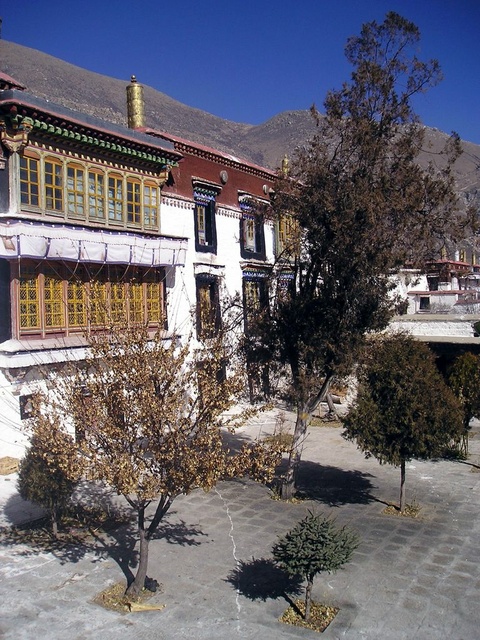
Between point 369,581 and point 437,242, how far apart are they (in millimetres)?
8730

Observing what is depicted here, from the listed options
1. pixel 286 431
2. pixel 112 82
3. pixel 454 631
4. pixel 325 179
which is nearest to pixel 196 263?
pixel 286 431

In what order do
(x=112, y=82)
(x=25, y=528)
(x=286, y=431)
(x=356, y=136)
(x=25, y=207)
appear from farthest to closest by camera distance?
(x=112, y=82), (x=286, y=431), (x=25, y=207), (x=356, y=136), (x=25, y=528)

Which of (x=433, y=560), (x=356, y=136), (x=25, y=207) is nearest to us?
(x=433, y=560)

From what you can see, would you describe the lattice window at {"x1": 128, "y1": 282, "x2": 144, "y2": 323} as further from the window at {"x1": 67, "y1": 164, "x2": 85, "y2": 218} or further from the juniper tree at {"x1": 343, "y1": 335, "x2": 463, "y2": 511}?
the juniper tree at {"x1": 343, "y1": 335, "x2": 463, "y2": 511}

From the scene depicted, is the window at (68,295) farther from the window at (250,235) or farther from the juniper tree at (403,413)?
the window at (250,235)

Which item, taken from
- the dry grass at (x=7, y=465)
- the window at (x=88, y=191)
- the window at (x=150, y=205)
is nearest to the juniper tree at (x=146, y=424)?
the dry grass at (x=7, y=465)

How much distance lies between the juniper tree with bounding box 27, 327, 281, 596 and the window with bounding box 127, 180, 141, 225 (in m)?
12.1

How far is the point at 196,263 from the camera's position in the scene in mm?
24719

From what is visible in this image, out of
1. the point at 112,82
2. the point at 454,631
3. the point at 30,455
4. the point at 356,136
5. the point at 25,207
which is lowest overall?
the point at 454,631

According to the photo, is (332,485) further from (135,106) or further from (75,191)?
(135,106)

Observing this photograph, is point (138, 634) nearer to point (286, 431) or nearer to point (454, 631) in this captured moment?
point (454, 631)

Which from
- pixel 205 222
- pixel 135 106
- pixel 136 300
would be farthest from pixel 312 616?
pixel 135 106

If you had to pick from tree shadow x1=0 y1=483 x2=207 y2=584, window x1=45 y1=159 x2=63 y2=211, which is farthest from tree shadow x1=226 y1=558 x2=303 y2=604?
window x1=45 y1=159 x2=63 y2=211

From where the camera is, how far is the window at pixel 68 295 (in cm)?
1736
